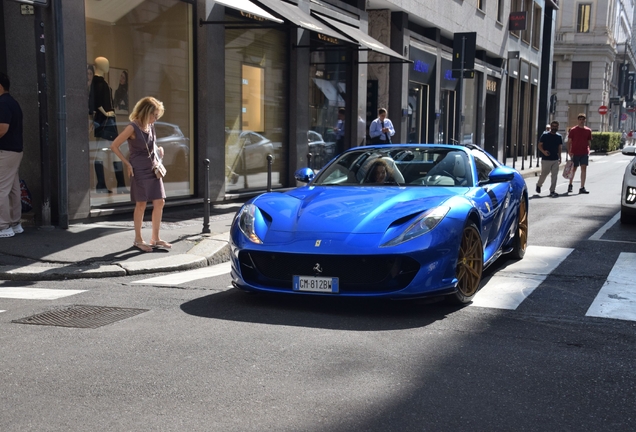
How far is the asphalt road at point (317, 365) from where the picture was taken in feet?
11.7

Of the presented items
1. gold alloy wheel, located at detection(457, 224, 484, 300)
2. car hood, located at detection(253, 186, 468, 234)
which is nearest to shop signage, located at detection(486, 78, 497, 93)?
car hood, located at detection(253, 186, 468, 234)

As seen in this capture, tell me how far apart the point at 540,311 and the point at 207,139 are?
27.9 feet

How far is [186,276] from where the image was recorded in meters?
7.62

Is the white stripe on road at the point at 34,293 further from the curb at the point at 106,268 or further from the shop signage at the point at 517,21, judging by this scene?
the shop signage at the point at 517,21

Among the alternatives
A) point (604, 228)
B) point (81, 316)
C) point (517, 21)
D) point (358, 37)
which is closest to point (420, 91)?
point (358, 37)

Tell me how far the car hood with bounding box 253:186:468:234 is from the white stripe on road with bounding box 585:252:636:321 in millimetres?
1438

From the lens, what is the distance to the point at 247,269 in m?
5.91

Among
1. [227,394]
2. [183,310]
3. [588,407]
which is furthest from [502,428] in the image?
[183,310]

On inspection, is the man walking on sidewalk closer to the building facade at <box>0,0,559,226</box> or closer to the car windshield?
the building facade at <box>0,0,559,226</box>

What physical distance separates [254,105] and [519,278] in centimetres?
901

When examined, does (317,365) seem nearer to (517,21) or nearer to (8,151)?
(8,151)

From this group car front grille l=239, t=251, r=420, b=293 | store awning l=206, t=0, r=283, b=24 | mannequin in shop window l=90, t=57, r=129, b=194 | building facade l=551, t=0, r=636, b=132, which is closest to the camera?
car front grille l=239, t=251, r=420, b=293

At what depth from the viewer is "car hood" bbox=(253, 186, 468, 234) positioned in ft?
18.9

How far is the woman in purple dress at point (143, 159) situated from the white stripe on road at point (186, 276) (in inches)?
35.4
